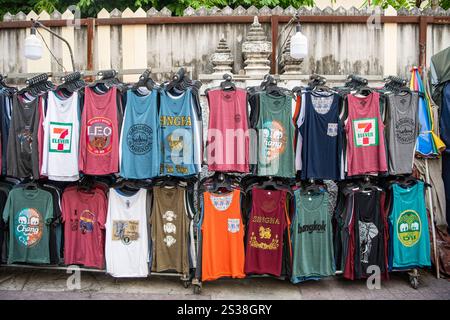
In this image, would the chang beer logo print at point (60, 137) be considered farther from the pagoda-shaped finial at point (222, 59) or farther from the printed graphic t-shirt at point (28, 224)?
the pagoda-shaped finial at point (222, 59)

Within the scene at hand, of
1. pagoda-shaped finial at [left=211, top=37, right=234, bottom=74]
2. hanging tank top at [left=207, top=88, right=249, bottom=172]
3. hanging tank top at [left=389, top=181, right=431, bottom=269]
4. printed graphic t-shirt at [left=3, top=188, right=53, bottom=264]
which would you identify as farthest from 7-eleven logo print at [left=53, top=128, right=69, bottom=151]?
hanging tank top at [left=389, top=181, right=431, bottom=269]

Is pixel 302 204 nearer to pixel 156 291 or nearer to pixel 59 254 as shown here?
pixel 156 291

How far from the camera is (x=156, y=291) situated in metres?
5.22

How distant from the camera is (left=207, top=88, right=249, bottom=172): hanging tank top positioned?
16.6 ft

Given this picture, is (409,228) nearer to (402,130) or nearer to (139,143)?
(402,130)

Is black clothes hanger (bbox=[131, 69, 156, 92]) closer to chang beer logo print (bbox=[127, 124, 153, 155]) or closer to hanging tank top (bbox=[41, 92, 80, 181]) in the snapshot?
chang beer logo print (bbox=[127, 124, 153, 155])

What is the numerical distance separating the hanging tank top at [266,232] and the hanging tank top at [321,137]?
531 mm

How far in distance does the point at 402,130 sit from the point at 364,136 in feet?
1.83

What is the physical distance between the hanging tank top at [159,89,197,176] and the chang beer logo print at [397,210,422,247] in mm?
2811

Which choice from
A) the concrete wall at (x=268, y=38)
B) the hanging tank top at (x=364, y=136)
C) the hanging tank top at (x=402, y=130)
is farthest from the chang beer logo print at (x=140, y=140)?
the hanging tank top at (x=402, y=130)

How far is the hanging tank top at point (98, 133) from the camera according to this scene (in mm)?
5043

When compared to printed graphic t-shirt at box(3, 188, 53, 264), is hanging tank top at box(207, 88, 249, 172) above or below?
above

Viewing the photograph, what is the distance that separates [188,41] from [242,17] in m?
0.99

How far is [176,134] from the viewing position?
5.04 m
